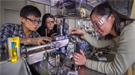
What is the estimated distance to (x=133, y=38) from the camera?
694mm

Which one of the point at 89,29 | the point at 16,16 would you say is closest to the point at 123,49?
the point at 89,29

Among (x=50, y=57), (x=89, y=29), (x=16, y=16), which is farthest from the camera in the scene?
(x=16, y=16)

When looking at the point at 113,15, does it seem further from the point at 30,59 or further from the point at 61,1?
the point at 30,59

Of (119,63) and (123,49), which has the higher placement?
(123,49)

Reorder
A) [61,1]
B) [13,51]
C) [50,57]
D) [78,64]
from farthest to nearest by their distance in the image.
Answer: [61,1] < [78,64] < [50,57] < [13,51]

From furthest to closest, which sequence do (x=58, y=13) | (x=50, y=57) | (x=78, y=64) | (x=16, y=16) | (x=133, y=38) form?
(x=16, y=16)
(x=58, y=13)
(x=78, y=64)
(x=50, y=57)
(x=133, y=38)

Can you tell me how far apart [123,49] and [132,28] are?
0.23 metres

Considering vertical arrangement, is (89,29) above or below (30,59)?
above

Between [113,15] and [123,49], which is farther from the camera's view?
[113,15]

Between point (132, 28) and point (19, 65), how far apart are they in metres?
1.12

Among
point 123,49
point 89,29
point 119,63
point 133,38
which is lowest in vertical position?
point 119,63

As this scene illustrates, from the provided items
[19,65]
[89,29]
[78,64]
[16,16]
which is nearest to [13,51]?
→ [19,65]

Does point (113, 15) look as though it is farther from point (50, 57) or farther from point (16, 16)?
point (16, 16)

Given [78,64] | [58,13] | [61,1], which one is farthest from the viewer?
[58,13]
